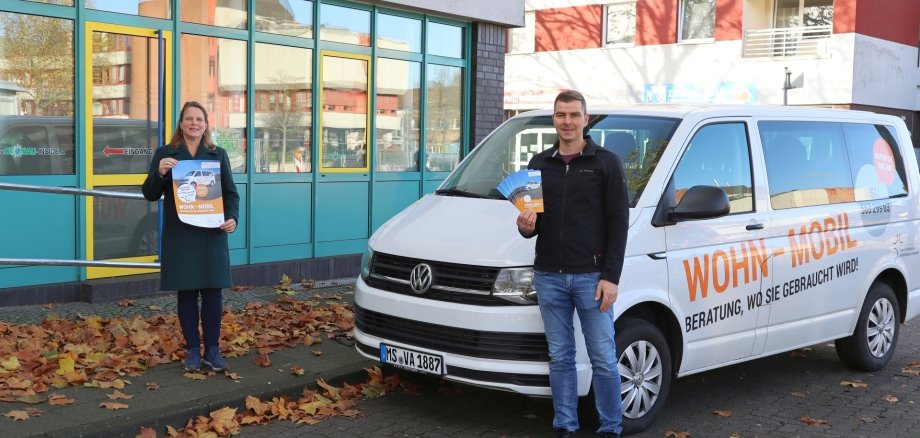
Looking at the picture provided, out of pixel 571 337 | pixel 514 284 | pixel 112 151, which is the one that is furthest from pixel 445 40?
pixel 571 337

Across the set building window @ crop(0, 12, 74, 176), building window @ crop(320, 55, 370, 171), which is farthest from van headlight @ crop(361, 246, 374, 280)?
building window @ crop(320, 55, 370, 171)

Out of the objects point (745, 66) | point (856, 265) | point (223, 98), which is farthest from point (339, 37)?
point (745, 66)

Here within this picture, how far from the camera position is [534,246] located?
564cm

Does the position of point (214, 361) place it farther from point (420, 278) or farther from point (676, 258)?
point (676, 258)

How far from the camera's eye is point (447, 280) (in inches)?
226

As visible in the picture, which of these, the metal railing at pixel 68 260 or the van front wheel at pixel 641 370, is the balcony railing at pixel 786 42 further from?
the van front wheel at pixel 641 370

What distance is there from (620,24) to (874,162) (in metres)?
24.4

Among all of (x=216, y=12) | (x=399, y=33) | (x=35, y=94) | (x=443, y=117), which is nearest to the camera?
(x=35, y=94)

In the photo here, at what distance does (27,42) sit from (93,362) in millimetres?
3593

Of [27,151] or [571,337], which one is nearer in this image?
[571,337]

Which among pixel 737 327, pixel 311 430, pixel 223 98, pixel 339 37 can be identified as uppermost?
pixel 339 37

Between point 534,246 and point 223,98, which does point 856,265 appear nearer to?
point 534,246

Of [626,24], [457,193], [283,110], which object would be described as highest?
[626,24]

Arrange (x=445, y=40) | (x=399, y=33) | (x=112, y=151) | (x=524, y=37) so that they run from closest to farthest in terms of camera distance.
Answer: (x=112, y=151), (x=399, y=33), (x=445, y=40), (x=524, y=37)
